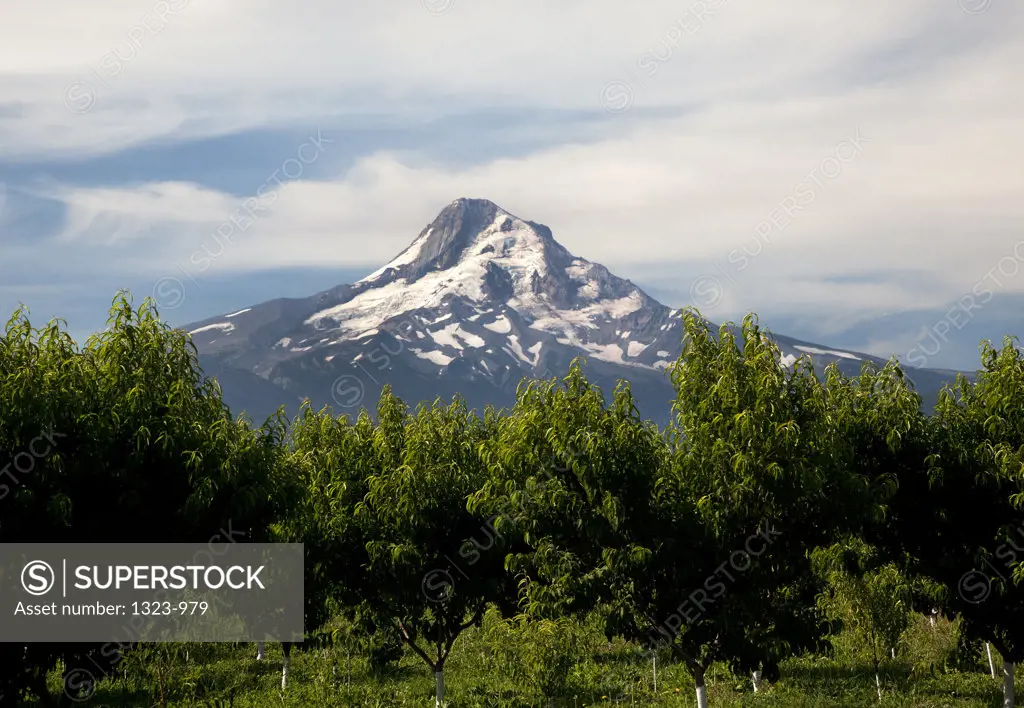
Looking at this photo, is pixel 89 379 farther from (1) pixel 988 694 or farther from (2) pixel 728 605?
(1) pixel 988 694

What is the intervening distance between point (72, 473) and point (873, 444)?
18470mm

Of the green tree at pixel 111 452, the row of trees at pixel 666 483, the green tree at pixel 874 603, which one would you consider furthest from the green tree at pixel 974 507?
the green tree at pixel 111 452

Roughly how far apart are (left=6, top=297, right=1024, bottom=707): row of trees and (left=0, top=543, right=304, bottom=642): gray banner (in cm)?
41

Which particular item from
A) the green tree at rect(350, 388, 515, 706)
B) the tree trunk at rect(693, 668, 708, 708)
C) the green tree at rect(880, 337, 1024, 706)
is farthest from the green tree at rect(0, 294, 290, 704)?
the green tree at rect(880, 337, 1024, 706)

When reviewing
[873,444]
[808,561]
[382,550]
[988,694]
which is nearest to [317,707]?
[382,550]

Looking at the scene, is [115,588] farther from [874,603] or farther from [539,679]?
[874,603]

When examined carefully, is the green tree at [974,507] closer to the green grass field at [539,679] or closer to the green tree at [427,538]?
the green grass field at [539,679]

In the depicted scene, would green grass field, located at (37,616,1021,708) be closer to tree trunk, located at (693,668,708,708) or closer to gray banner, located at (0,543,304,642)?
gray banner, located at (0,543,304,642)

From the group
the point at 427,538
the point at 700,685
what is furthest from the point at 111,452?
the point at 700,685

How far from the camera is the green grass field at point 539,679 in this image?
22547 mm

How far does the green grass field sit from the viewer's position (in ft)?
74.0

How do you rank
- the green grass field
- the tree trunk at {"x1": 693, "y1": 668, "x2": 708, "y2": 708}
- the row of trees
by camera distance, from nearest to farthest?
the row of trees
the green grass field
the tree trunk at {"x1": 693, "y1": 668, "x2": 708, "y2": 708}

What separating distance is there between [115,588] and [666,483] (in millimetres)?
12337

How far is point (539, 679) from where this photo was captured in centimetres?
2219
